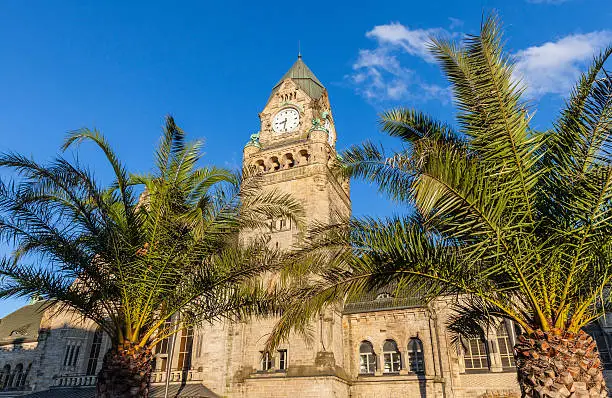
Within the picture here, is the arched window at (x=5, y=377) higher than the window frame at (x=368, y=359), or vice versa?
the window frame at (x=368, y=359)

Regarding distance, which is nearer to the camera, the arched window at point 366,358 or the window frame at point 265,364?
the window frame at point 265,364

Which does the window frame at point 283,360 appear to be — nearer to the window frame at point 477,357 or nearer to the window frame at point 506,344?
the window frame at point 477,357

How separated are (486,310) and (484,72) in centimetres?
554

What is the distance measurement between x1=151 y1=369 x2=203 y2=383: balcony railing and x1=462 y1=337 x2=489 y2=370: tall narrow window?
14807 millimetres

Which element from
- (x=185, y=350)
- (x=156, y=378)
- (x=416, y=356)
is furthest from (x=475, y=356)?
(x=156, y=378)

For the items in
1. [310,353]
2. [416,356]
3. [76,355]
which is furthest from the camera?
[76,355]

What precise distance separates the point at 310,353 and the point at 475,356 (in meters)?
9.01

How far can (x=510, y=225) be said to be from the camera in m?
7.93

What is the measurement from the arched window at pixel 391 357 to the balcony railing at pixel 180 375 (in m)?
10.6

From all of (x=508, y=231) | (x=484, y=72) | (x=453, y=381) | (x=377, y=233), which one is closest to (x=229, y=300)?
(x=377, y=233)

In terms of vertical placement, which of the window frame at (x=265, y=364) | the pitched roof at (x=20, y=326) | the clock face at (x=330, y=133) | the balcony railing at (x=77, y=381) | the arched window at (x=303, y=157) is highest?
the clock face at (x=330, y=133)

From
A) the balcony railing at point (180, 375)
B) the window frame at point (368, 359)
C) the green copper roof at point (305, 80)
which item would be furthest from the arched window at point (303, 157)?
the balcony railing at point (180, 375)

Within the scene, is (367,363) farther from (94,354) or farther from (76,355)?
(76,355)

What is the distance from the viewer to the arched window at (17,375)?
1204 inches
